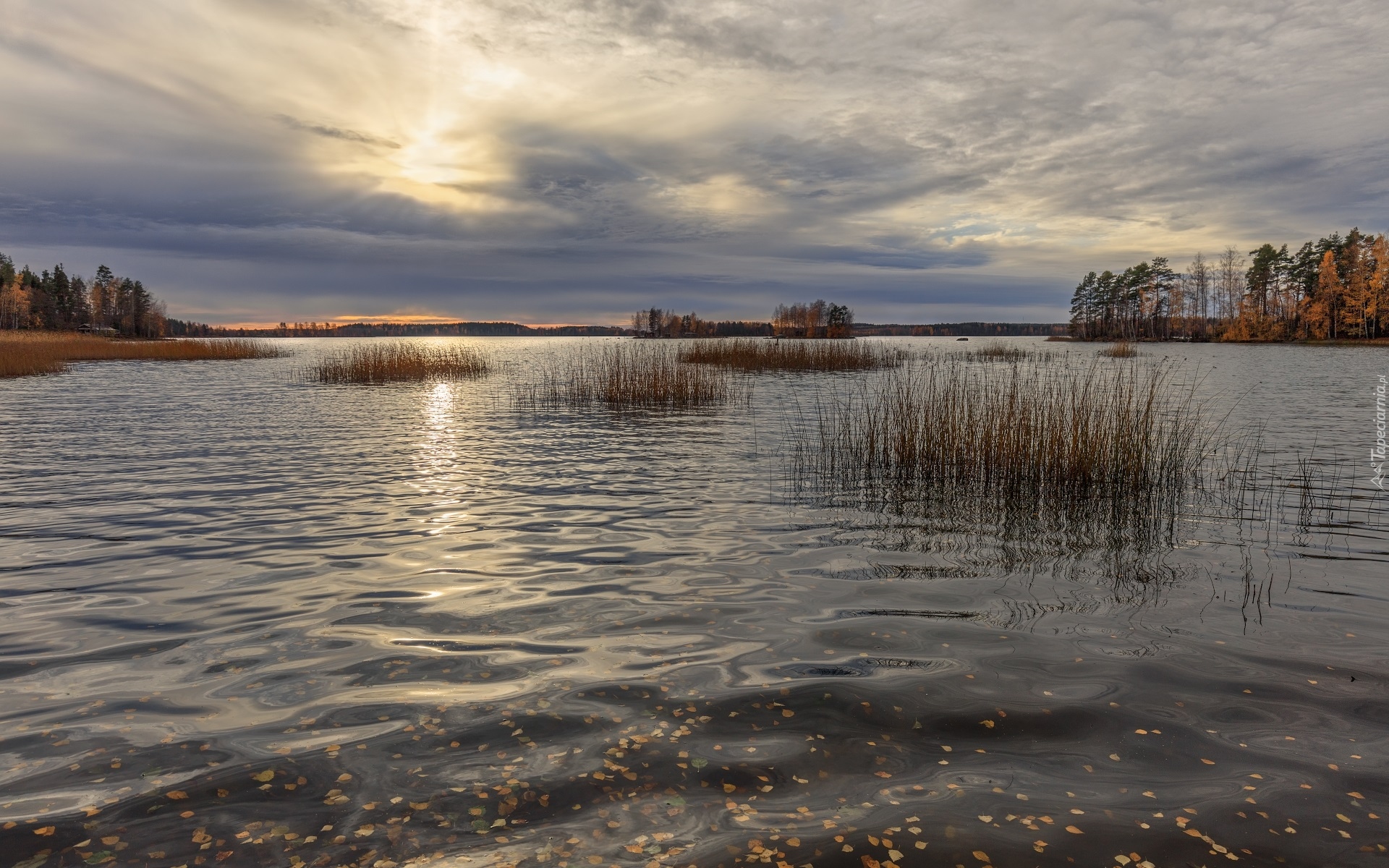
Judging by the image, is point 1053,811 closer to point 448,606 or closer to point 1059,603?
point 1059,603

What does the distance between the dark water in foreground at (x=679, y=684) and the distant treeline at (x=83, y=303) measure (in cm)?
12228

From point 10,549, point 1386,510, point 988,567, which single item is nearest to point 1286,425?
point 1386,510

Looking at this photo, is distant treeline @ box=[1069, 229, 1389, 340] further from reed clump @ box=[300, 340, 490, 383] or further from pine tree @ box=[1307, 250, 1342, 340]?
reed clump @ box=[300, 340, 490, 383]

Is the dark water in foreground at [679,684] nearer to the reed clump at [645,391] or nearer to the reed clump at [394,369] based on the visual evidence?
the reed clump at [645,391]

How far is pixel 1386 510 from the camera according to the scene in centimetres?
990

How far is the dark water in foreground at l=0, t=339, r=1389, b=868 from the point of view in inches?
131

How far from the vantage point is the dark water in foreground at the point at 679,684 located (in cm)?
332

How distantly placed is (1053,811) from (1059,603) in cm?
347

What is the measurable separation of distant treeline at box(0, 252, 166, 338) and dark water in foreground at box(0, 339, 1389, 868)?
122m

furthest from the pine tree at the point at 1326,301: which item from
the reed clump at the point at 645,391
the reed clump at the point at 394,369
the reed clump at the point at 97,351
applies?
the reed clump at the point at 97,351

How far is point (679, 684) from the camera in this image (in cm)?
486

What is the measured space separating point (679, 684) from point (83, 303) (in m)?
156

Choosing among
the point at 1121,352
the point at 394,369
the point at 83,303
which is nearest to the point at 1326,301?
the point at 1121,352

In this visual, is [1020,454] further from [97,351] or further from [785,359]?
[97,351]
